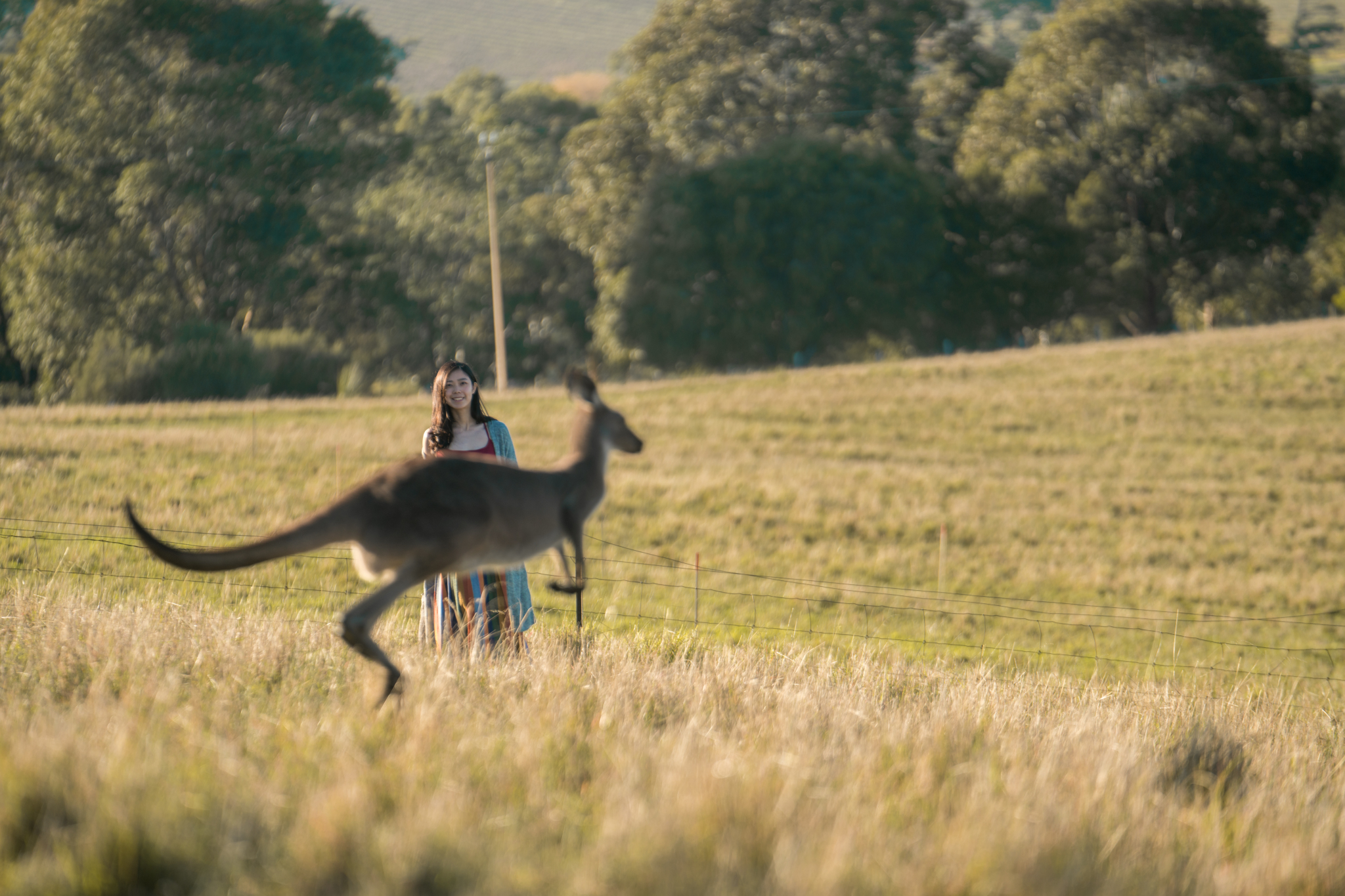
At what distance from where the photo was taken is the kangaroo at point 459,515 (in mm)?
3080

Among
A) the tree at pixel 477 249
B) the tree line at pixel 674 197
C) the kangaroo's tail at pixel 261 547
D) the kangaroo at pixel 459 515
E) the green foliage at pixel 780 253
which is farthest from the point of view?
the tree at pixel 477 249

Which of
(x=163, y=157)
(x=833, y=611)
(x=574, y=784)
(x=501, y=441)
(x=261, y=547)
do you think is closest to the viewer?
(x=261, y=547)

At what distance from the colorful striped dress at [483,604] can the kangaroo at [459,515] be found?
2.68m

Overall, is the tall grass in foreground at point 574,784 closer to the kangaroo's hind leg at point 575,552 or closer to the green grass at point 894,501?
the kangaroo's hind leg at point 575,552

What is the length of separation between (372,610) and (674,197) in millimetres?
47648

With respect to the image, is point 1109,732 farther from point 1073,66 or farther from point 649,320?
point 1073,66

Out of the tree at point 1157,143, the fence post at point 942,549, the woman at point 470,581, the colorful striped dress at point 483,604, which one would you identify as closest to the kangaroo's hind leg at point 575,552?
the woman at point 470,581

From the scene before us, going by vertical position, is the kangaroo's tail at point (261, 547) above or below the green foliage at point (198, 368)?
below

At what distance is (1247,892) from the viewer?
3.41 metres

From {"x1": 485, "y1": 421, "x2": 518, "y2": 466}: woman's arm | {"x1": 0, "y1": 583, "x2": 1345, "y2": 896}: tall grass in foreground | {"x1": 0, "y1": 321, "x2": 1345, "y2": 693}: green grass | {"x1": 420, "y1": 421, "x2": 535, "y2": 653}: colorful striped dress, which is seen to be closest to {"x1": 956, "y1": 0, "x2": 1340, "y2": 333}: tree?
{"x1": 0, "y1": 321, "x2": 1345, "y2": 693}: green grass

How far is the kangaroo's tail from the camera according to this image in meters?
2.86

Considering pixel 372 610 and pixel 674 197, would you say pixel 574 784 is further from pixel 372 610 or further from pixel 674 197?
pixel 674 197

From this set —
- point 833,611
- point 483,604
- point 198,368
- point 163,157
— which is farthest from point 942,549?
point 163,157

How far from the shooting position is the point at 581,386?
306 cm
